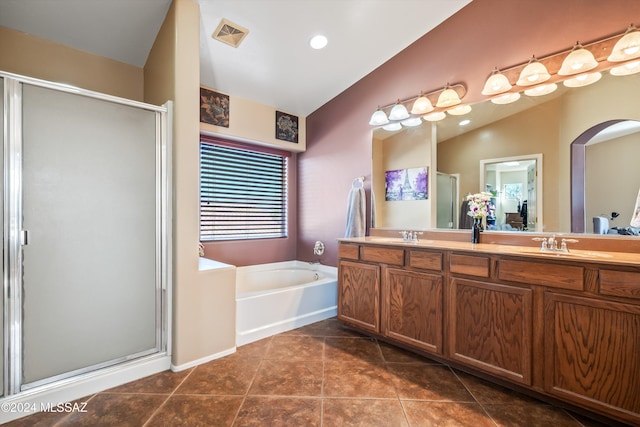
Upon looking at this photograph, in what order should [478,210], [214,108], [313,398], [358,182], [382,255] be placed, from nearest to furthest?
[313,398] < [478,210] < [382,255] < [214,108] < [358,182]

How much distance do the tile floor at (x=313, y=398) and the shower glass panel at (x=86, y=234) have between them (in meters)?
0.32

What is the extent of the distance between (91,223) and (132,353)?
923 mm

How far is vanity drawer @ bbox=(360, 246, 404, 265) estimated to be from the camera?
2322mm

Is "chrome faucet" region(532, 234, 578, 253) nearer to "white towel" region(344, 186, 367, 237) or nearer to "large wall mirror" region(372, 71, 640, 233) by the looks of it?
"large wall mirror" region(372, 71, 640, 233)

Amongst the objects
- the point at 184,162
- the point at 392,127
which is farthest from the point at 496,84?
the point at 184,162

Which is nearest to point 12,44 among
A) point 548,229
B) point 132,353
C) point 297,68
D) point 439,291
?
point 297,68

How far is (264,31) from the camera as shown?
2.47m

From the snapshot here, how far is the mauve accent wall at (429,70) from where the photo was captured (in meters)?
1.99

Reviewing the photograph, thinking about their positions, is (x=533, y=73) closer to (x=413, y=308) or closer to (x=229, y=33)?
(x=413, y=308)

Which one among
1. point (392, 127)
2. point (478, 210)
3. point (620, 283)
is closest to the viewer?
point (620, 283)

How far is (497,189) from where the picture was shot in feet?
7.45

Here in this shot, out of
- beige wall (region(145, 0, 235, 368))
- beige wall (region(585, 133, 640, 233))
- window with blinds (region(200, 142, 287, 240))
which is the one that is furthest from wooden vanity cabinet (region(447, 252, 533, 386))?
window with blinds (region(200, 142, 287, 240))

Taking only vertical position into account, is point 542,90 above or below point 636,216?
above

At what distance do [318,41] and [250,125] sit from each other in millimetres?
1231
